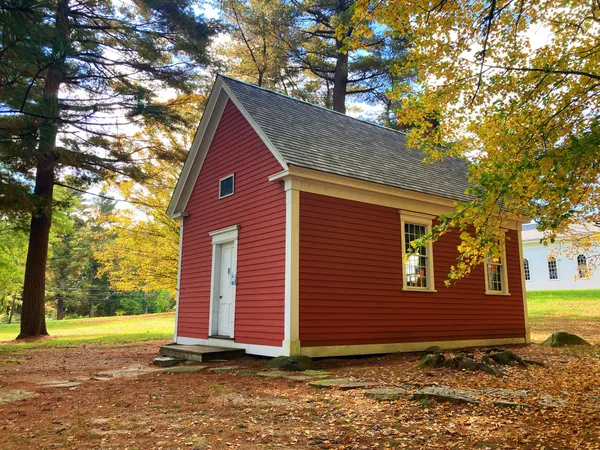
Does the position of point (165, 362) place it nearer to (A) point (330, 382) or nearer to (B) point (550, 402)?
(A) point (330, 382)

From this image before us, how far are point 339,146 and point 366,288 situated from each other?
12.1 ft

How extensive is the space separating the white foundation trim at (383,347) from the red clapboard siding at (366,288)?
11 centimetres

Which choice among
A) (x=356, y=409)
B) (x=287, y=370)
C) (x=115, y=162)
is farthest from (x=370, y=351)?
(x=115, y=162)

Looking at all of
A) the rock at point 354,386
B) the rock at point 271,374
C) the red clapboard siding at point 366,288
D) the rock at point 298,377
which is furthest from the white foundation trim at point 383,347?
the rock at point 354,386

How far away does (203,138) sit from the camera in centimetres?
1265

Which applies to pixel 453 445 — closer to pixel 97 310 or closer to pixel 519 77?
pixel 519 77

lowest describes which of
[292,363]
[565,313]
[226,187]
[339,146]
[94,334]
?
[94,334]

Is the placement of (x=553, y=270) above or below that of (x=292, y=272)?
above

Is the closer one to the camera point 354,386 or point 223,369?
point 354,386

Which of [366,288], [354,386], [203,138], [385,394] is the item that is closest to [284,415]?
[385,394]

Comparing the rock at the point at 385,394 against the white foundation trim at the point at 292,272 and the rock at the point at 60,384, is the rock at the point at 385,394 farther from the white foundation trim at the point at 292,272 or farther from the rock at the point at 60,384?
the rock at the point at 60,384

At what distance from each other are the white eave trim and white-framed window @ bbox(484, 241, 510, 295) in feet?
25.8

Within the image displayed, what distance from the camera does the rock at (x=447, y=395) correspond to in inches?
212

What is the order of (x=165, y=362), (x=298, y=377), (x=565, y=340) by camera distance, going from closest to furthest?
1. (x=298, y=377)
2. (x=165, y=362)
3. (x=565, y=340)
